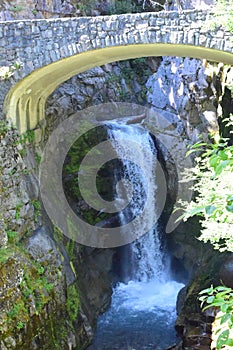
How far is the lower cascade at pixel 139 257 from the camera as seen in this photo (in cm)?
963

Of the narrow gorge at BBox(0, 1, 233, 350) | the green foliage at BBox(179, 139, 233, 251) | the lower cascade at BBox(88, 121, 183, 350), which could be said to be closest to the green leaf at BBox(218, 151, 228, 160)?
the green foliage at BBox(179, 139, 233, 251)

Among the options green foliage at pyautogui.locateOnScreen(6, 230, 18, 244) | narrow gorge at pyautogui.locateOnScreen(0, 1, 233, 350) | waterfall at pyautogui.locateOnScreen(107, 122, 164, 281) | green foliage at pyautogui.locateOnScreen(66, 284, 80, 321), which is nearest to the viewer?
green foliage at pyautogui.locateOnScreen(6, 230, 18, 244)

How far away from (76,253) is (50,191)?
1751mm

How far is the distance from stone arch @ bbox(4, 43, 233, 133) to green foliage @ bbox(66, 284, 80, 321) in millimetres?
3559

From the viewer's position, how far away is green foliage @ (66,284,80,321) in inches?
319

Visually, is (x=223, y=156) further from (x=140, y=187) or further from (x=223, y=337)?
(x=140, y=187)

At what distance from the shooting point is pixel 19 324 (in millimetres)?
6484

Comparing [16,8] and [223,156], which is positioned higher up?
[16,8]

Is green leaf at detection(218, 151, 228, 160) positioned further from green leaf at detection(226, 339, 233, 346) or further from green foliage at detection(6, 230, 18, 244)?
green foliage at detection(6, 230, 18, 244)

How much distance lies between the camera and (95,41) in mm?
6875

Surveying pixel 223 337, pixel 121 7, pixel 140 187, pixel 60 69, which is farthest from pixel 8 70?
pixel 121 7

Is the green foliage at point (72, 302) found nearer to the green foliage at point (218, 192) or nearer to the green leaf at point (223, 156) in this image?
the green foliage at point (218, 192)

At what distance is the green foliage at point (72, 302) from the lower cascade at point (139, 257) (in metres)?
1.21

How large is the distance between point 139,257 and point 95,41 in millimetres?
7017
